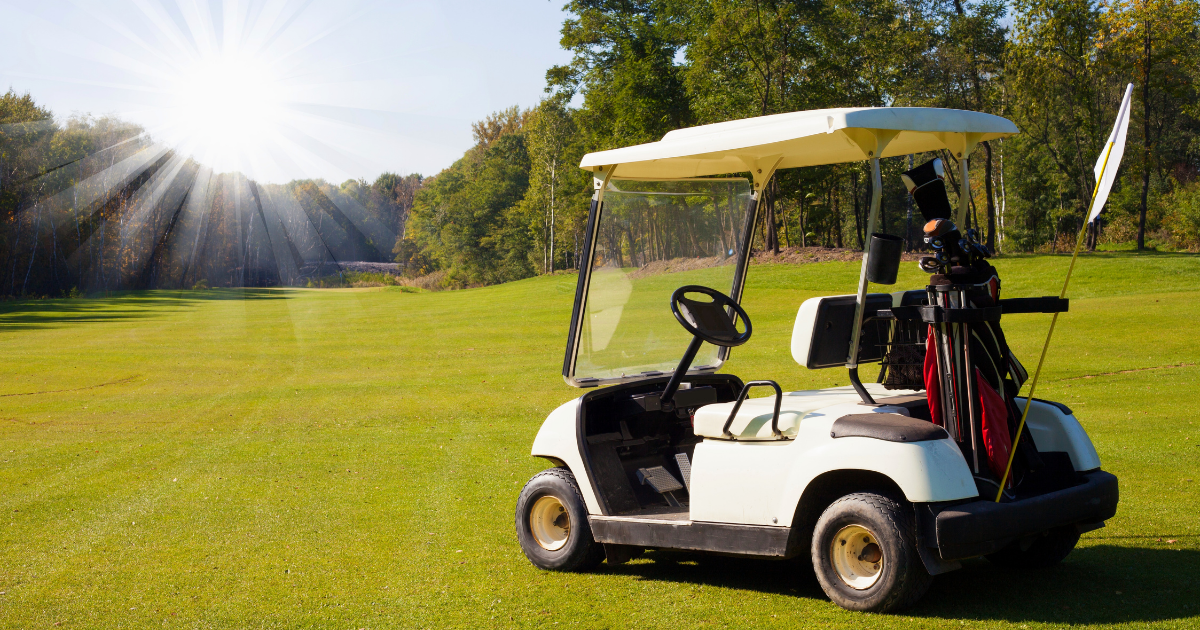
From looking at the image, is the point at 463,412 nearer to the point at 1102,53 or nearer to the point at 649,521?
the point at 649,521

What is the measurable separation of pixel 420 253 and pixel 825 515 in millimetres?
103773

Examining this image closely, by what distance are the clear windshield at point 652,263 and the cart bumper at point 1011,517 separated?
2266 mm

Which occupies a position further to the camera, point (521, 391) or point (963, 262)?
point (521, 391)

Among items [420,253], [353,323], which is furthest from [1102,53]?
[420,253]

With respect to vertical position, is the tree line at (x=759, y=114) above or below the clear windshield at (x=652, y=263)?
above

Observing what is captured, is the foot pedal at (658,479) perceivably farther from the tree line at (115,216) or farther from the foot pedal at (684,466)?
the tree line at (115,216)

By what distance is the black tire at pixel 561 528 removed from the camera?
513 centimetres

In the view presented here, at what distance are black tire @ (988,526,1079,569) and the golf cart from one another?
0.01 metres

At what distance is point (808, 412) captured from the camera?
4.38 m

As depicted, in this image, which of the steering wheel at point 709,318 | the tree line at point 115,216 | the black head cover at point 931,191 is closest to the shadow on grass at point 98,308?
the tree line at point 115,216

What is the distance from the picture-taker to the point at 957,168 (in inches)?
196

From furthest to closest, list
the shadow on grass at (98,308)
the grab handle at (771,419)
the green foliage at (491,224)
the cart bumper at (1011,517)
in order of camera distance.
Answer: the green foliage at (491,224) → the shadow on grass at (98,308) → the grab handle at (771,419) → the cart bumper at (1011,517)

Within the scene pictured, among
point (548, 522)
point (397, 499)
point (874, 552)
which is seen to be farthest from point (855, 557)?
point (397, 499)

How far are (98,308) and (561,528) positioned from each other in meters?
43.9
